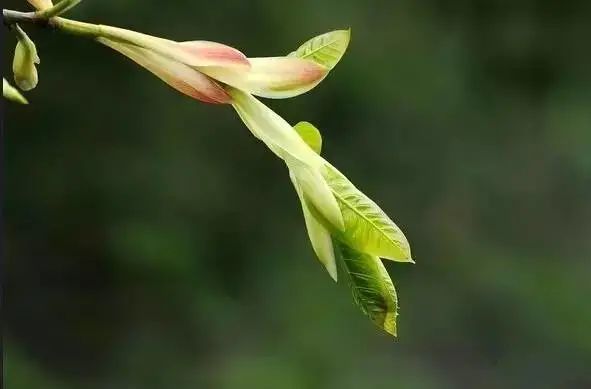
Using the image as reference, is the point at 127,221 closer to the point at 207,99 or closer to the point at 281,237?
the point at 281,237

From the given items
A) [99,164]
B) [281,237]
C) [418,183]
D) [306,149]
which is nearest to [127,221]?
[99,164]

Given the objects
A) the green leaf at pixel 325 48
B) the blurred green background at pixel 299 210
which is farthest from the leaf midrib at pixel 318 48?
the blurred green background at pixel 299 210

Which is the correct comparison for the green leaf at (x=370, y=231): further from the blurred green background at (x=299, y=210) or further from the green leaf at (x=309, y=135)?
the blurred green background at (x=299, y=210)

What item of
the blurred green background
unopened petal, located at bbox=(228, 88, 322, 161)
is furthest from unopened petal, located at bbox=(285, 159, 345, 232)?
the blurred green background

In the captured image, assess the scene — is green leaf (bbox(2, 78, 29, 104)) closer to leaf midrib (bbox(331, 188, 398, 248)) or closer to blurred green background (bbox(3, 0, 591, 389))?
leaf midrib (bbox(331, 188, 398, 248))

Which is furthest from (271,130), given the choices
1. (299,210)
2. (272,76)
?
(299,210)

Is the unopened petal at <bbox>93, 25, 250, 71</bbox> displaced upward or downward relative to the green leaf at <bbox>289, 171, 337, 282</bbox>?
upward

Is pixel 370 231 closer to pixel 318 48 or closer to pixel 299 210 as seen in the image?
pixel 318 48

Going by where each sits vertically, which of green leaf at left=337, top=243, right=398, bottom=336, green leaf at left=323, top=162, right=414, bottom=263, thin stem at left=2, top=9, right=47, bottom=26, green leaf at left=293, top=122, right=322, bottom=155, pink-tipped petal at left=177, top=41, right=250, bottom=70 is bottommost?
green leaf at left=337, top=243, right=398, bottom=336
